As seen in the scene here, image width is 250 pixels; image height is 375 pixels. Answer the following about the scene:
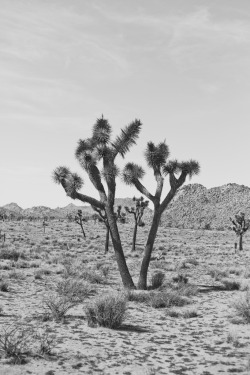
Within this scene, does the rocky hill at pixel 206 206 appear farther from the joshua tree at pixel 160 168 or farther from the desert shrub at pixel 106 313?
the desert shrub at pixel 106 313

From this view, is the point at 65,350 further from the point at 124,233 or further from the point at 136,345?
the point at 124,233

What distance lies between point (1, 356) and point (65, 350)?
4.20 feet

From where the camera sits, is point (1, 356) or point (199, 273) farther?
point (199, 273)

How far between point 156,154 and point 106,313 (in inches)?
316

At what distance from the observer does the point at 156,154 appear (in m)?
16.0

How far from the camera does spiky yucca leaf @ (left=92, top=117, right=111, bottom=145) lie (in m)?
15.7

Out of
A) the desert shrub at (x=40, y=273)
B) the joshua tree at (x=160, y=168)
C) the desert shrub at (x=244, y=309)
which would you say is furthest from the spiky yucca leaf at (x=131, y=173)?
the desert shrub at (x=244, y=309)

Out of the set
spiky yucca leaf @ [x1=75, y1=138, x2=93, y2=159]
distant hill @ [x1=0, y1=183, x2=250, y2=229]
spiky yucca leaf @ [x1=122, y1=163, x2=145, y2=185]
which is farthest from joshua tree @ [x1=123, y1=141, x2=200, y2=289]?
distant hill @ [x1=0, y1=183, x2=250, y2=229]

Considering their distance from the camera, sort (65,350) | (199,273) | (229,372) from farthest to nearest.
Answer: (199,273) < (65,350) < (229,372)

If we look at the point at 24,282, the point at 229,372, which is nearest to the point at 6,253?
the point at 24,282

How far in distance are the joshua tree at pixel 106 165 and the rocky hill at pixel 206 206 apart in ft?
288

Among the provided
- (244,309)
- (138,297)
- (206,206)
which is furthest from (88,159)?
(206,206)

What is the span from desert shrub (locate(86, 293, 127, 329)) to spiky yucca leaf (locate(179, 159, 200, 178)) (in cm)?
767

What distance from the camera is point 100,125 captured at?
16141 mm
